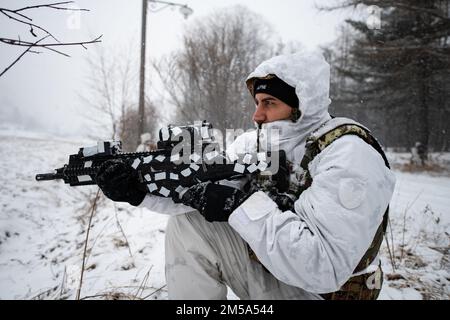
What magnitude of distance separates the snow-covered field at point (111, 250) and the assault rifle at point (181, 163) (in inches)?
40.9

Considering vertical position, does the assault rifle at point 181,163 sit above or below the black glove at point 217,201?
above

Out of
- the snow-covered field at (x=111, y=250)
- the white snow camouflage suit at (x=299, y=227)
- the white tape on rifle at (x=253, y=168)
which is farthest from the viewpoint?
the snow-covered field at (x=111, y=250)

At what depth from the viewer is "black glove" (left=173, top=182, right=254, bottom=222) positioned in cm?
154

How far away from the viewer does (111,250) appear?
3.37 metres

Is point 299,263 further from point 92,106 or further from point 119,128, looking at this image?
point 92,106

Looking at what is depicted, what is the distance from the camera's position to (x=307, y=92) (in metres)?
1.76

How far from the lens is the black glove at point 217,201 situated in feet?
5.05

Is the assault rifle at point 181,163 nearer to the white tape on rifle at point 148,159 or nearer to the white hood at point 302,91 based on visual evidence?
the white tape on rifle at point 148,159

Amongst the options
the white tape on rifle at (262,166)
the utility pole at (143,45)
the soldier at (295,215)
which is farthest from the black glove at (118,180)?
the utility pole at (143,45)

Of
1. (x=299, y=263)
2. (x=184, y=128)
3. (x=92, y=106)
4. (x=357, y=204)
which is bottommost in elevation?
(x=299, y=263)

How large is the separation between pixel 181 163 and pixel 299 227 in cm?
89
